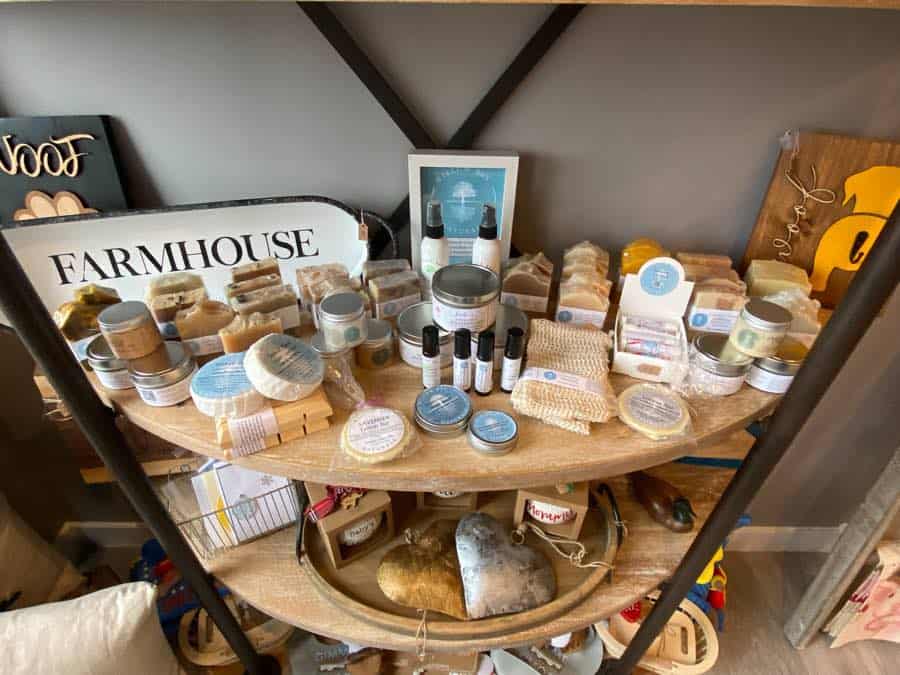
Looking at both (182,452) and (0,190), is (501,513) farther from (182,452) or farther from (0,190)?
(0,190)

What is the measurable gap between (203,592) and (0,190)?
731 millimetres

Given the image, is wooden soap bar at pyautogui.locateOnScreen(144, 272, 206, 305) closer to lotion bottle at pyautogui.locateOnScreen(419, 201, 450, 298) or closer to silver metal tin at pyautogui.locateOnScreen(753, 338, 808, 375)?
lotion bottle at pyautogui.locateOnScreen(419, 201, 450, 298)

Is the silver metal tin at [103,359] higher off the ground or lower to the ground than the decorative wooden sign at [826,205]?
lower

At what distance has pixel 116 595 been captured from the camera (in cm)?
Answer: 97

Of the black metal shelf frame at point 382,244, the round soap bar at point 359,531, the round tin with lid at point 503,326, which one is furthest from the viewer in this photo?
the round soap bar at point 359,531

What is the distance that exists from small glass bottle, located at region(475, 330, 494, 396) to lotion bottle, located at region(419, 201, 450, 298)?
0.54 ft

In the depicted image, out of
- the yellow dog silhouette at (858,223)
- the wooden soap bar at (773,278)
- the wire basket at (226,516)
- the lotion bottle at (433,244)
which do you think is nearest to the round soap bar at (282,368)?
the lotion bottle at (433,244)

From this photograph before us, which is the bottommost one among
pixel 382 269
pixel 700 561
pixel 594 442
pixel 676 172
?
pixel 700 561

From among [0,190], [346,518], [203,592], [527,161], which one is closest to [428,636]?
[346,518]

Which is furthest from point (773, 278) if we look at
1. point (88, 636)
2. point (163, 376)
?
point (88, 636)

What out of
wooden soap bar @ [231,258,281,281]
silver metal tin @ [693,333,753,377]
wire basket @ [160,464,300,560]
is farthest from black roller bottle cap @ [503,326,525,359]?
wire basket @ [160,464,300,560]

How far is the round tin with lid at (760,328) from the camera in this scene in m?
0.67

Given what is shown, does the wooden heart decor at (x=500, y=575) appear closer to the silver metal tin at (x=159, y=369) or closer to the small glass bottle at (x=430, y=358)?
the small glass bottle at (x=430, y=358)

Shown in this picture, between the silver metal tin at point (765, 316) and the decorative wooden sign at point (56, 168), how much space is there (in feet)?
3.12
